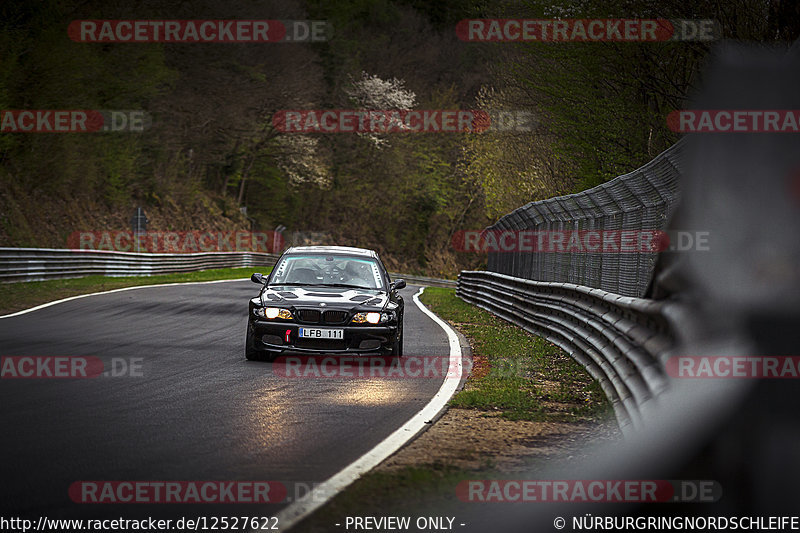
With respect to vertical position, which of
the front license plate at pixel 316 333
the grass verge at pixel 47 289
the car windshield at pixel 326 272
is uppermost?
the car windshield at pixel 326 272

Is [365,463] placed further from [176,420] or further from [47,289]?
[47,289]

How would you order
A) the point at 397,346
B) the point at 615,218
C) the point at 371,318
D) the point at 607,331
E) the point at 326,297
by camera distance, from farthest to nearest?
the point at 615,218, the point at 397,346, the point at 326,297, the point at 371,318, the point at 607,331

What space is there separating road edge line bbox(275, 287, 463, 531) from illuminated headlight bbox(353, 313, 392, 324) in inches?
62.6

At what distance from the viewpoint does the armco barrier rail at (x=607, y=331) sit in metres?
6.31

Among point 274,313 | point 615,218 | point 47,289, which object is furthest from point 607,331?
point 47,289

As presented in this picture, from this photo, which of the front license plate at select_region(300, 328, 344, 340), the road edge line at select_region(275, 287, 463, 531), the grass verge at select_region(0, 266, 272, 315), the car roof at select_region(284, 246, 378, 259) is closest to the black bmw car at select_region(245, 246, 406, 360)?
the front license plate at select_region(300, 328, 344, 340)

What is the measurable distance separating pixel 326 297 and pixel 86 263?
21.0 metres

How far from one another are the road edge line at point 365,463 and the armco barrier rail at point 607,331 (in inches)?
60.3

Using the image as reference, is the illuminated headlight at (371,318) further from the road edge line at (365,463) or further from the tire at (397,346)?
the road edge line at (365,463)

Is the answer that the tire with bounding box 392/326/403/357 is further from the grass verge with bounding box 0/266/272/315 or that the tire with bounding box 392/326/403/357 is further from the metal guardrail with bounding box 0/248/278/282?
the metal guardrail with bounding box 0/248/278/282

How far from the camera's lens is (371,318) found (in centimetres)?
1168

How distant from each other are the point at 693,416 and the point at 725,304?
63cm

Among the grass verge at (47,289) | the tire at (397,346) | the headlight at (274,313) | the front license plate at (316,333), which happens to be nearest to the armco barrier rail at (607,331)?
the tire at (397,346)

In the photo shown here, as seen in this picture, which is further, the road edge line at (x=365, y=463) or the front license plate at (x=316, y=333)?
the front license plate at (x=316, y=333)
